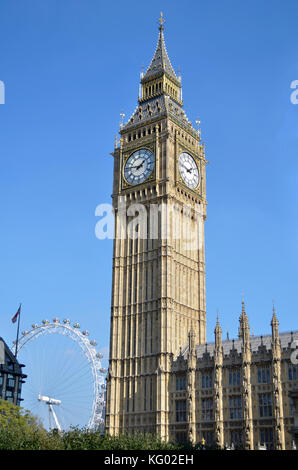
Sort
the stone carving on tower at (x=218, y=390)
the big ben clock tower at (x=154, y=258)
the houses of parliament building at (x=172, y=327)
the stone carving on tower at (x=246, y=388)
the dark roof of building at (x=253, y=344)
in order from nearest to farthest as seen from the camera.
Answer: the stone carving on tower at (x=246, y=388) < the houses of parliament building at (x=172, y=327) < the stone carving on tower at (x=218, y=390) < the dark roof of building at (x=253, y=344) < the big ben clock tower at (x=154, y=258)

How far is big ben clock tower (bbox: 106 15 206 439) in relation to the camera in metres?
96.7

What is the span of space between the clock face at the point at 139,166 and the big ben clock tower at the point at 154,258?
19 cm

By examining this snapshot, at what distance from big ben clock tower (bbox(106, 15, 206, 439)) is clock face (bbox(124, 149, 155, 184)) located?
0.63 feet

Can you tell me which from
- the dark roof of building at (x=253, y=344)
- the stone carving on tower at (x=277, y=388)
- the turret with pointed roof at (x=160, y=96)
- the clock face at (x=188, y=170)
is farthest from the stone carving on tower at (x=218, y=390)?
the turret with pointed roof at (x=160, y=96)

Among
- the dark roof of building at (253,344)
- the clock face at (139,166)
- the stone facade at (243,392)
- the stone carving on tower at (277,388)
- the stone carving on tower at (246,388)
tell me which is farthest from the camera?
the clock face at (139,166)

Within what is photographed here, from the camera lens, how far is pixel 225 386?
88.2 meters

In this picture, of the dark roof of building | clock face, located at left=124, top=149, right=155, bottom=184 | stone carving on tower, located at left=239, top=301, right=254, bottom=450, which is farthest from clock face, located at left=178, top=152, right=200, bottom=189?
stone carving on tower, located at left=239, top=301, right=254, bottom=450

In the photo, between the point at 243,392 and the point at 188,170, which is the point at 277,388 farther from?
Answer: the point at 188,170

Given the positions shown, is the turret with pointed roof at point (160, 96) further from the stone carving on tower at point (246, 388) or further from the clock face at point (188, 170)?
the stone carving on tower at point (246, 388)

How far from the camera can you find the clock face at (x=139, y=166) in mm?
109250

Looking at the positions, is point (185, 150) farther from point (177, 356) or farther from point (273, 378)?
point (273, 378)

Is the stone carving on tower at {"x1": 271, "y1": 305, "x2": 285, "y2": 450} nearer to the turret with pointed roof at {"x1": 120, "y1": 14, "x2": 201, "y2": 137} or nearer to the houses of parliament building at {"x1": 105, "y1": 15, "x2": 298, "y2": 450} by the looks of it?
the houses of parliament building at {"x1": 105, "y1": 15, "x2": 298, "y2": 450}

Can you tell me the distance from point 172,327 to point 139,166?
2998 cm
